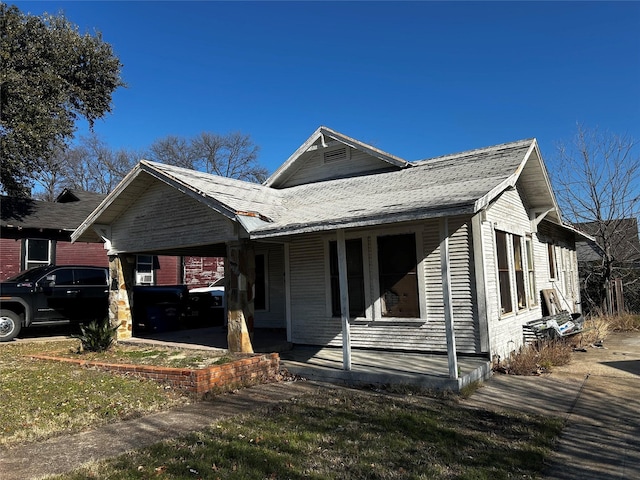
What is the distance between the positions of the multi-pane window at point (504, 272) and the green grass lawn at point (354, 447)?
4.10 m

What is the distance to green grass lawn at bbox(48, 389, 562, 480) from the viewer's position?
4113mm

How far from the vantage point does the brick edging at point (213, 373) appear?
279 inches

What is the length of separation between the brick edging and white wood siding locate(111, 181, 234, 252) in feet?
8.24

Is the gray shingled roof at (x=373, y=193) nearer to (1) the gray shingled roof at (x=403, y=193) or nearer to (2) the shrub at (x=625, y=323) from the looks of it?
(1) the gray shingled roof at (x=403, y=193)

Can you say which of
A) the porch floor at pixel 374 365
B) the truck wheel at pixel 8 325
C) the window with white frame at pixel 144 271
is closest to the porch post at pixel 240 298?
the porch floor at pixel 374 365

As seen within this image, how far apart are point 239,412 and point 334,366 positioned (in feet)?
8.56

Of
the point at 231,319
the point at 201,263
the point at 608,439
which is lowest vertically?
the point at 608,439

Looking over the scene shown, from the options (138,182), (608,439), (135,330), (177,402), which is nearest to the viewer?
(608,439)

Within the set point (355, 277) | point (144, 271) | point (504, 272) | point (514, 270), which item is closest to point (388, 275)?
point (355, 277)

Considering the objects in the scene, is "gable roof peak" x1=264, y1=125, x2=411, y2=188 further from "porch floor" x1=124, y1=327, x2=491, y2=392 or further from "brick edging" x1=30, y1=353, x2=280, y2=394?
"brick edging" x1=30, y1=353, x2=280, y2=394

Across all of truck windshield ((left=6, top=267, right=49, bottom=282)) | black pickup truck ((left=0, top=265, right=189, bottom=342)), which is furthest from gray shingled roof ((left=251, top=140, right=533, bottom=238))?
truck windshield ((left=6, top=267, right=49, bottom=282))

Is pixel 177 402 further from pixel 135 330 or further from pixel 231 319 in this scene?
pixel 135 330

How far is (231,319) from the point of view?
909 centimetres

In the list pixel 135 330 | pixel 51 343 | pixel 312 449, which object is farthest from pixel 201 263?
pixel 312 449
